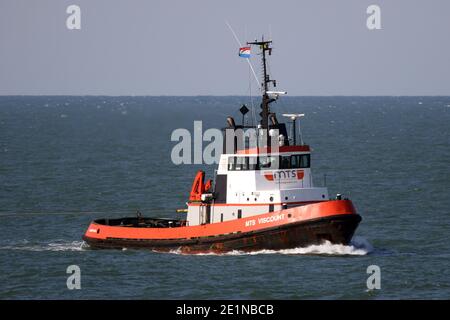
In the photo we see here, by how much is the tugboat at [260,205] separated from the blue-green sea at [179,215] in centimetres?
60

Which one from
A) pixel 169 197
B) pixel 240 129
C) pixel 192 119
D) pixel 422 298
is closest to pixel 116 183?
pixel 169 197

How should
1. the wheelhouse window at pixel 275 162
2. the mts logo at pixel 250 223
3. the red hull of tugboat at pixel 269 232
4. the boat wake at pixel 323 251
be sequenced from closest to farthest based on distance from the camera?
1. the red hull of tugboat at pixel 269 232
2. the boat wake at pixel 323 251
3. the mts logo at pixel 250 223
4. the wheelhouse window at pixel 275 162

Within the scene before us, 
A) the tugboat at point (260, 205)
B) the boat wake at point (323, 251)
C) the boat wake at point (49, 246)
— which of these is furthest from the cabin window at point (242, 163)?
the boat wake at point (49, 246)

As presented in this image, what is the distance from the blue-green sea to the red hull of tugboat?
452mm

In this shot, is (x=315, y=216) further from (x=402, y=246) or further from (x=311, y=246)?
(x=402, y=246)

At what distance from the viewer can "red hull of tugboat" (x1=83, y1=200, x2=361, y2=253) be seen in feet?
143

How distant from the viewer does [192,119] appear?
145000 mm

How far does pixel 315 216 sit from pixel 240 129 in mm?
5306

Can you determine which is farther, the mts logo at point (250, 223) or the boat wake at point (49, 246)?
the boat wake at point (49, 246)

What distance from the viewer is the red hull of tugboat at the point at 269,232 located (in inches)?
1718
